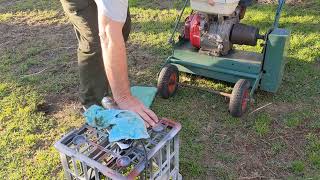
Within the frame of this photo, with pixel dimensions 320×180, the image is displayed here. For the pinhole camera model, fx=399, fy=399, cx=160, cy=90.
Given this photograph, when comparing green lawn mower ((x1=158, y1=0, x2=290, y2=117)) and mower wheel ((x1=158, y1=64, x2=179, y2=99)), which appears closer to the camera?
green lawn mower ((x1=158, y1=0, x2=290, y2=117))

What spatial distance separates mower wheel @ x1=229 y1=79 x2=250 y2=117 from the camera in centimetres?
343

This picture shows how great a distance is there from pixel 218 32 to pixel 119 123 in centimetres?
176

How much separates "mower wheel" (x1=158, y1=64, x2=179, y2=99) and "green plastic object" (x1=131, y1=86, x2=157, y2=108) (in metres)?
0.08

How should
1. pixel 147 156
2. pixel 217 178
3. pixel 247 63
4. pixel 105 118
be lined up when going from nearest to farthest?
pixel 147 156 → pixel 105 118 → pixel 217 178 → pixel 247 63

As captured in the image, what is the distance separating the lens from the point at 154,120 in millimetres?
2559

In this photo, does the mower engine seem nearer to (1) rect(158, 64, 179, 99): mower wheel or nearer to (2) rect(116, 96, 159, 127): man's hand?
(1) rect(158, 64, 179, 99): mower wheel

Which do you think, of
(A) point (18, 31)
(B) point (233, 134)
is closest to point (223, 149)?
(B) point (233, 134)

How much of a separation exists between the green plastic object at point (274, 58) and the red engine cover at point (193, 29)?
69cm

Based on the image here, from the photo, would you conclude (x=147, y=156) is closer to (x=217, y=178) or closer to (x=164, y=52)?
(x=217, y=178)

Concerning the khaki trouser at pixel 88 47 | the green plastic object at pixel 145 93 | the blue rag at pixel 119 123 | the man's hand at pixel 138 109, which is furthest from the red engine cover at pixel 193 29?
the blue rag at pixel 119 123

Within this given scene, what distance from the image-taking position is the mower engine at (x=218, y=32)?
11.9 feet

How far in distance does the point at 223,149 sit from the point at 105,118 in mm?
1210

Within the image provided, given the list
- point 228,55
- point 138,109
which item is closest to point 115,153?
point 138,109

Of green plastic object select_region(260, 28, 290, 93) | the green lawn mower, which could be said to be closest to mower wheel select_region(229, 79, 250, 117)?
the green lawn mower
